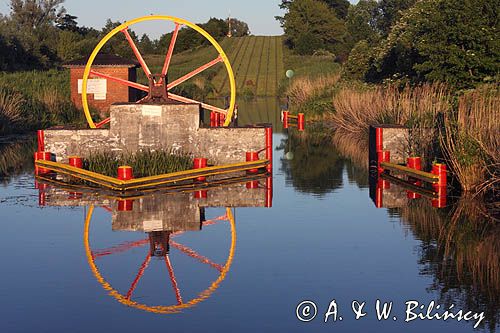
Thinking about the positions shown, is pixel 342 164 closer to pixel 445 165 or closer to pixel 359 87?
pixel 445 165

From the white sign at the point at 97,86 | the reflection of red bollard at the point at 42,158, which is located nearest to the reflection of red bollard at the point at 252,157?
the reflection of red bollard at the point at 42,158

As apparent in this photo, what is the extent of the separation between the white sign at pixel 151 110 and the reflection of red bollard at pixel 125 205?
4.91 meters

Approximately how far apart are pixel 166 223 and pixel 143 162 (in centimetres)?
629

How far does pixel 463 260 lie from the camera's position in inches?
523

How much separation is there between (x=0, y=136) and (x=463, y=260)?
76.5 ft

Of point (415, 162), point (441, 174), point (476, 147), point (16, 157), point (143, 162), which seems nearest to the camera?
point (476, 147)

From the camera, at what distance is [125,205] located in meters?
18.2

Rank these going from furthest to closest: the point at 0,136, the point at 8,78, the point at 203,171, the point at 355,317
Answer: the point at 8,78 < the point at 0,136 < the point at 203,171 < the point at 355,317

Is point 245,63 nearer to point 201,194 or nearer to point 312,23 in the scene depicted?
point 312,23

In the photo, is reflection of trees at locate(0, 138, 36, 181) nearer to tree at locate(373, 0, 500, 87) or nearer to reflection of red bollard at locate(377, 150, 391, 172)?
reflection of red bollard at locate(377, 150, 391, 172)

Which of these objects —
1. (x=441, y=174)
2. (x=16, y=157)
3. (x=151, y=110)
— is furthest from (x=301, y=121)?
(x=441, y=174)

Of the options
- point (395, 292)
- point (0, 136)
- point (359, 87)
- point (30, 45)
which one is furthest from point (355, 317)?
point (30, 45)

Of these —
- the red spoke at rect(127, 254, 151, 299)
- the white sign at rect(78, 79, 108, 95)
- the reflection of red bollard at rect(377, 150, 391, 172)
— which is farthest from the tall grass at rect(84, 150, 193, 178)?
the white sign at rect(78, 79, 108, 95)

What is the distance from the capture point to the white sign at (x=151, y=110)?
76.2ft
